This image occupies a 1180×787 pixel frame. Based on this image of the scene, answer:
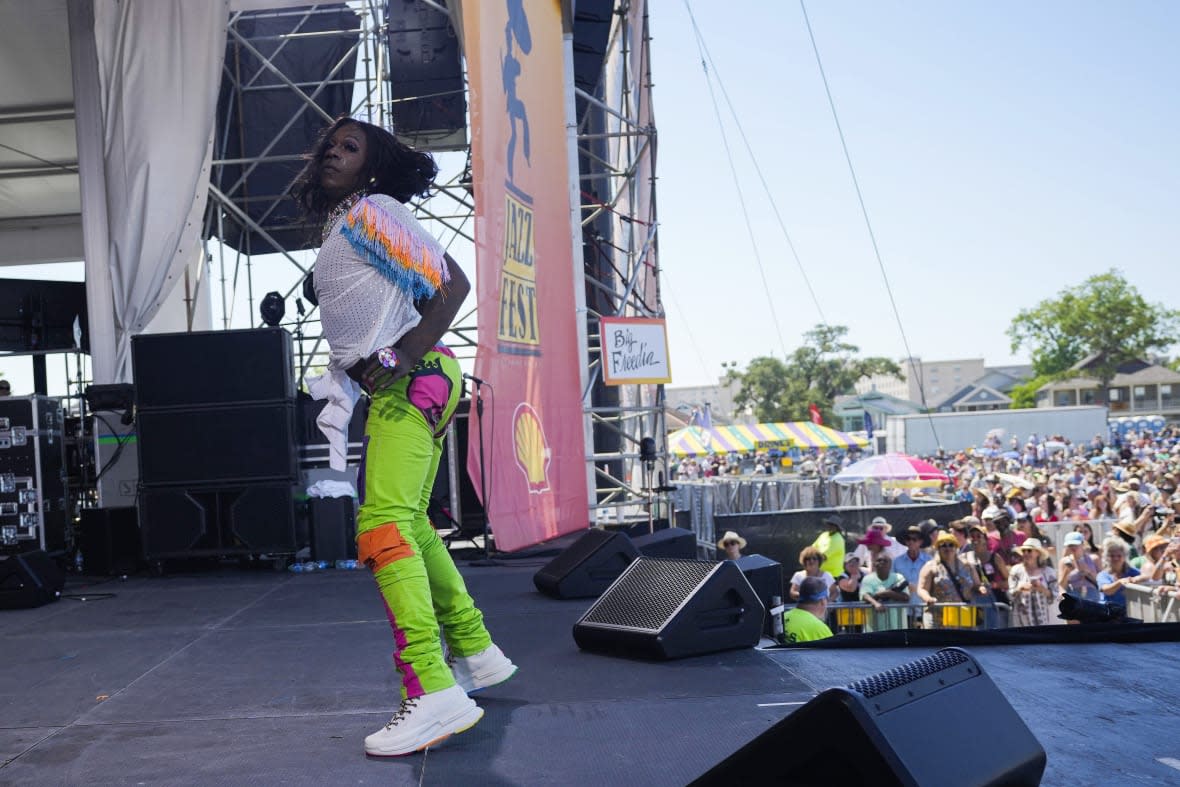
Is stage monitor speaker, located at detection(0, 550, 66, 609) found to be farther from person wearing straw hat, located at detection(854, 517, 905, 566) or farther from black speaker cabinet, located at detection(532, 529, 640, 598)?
person wearing straw hat, located at detection(854, 517, 905, 566)

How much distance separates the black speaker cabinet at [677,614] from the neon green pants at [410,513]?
769mm

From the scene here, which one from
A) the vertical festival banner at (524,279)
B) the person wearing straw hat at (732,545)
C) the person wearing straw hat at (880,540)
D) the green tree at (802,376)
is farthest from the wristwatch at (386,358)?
the green tree at (802,376)

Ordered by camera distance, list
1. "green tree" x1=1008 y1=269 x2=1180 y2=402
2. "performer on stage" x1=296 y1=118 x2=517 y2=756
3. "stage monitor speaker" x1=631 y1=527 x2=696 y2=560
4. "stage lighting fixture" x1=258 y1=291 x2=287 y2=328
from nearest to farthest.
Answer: "performer on stage" x1=296 y1=118 x2=517 y2=756
"stage monitor speaker" x1=631 y1=527 x2=696 y2=560
"stage lighting fixture" x1=258 y1=291 x2=287 y2=328
"green tree" x1=1008 y1=269 x2=1180 y2=402

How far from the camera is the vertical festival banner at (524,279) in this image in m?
5.59

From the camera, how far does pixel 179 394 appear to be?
6.37 metres

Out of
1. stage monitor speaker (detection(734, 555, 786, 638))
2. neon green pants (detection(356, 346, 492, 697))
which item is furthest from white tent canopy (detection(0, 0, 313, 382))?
neon green pants (detection(356, 346, 492, 697))

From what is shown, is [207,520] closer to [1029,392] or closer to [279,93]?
[279,93]

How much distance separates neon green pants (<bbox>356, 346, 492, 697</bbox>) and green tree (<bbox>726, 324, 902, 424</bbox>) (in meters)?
69.7

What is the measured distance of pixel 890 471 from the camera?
1555cm

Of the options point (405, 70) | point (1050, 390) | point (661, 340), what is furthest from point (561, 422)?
point (1050, 390)

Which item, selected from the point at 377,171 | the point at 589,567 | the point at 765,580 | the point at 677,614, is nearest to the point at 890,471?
the point at 589,567

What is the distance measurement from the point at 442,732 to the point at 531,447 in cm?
392

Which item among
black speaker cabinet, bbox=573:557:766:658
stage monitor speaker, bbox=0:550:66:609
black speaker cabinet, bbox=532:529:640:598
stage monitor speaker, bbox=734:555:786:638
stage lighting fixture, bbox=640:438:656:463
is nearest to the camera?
black speaker cabinet, bbox=573:557:766:658

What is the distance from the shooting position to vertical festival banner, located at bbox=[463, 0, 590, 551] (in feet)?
18.4
